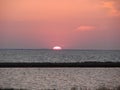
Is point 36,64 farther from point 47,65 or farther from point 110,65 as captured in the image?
point 110,65

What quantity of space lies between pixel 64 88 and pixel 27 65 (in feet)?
56.7

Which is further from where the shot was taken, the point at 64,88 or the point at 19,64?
the point at 64,88

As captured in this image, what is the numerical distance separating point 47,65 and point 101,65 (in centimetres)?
107

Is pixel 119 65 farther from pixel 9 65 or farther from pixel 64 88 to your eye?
pixel 64 88

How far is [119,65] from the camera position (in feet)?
20.3

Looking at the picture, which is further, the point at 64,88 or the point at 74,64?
the point at 64,88

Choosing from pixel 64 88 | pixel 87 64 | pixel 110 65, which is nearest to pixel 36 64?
pixel 87 64

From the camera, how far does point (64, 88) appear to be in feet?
75.7

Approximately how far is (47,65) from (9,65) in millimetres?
759

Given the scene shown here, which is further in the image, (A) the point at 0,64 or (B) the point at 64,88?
(B) the point at 64,88

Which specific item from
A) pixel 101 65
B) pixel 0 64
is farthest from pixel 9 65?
pixel 101 65

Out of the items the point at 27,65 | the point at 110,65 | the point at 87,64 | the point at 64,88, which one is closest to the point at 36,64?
the point at 27,65

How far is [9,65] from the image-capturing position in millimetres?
Result: 6133

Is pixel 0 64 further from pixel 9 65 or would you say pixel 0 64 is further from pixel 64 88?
pixel 64 88
